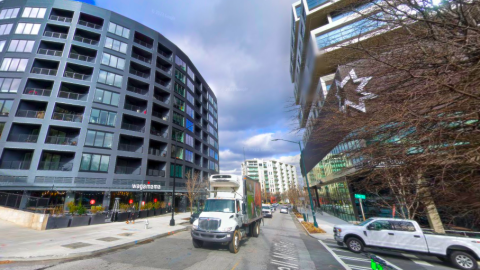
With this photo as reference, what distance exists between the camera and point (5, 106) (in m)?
23.0

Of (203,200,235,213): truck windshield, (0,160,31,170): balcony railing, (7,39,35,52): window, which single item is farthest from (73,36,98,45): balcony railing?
(203,200,235,213): truck windshield

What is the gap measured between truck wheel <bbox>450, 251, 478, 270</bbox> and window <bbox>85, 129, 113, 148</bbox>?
32.7m

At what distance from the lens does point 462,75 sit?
3.05 meters

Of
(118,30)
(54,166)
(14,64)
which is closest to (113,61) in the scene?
Result: (118,30)

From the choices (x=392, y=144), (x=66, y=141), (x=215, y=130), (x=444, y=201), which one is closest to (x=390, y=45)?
(x=392, y=144)

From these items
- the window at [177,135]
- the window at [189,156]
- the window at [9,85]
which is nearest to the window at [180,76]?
the window at [177,135]

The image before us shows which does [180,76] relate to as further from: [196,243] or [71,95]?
[196,243]

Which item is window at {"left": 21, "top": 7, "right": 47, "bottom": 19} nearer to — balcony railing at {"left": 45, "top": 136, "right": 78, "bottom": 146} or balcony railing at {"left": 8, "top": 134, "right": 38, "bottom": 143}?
balcony railing at {"left": 8, "top": 134, "right": 38, "bottom": 143}

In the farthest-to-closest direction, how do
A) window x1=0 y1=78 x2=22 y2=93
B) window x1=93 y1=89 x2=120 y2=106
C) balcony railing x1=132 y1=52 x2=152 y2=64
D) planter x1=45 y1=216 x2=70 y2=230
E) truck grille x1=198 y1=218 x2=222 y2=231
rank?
balcony railing x1=132 y1=52 x2=152 y2=64
window x1=93 y1=89 x2=120 y2=106
window x1=0 y1=78 x2=22 y2=93
planter x1=45 y1=216 x2=70 y2=230
truck grille x1=198 y1=218 x2=222 y2=231

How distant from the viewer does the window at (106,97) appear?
2704 centimetres

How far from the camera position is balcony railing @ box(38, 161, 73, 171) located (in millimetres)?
22773

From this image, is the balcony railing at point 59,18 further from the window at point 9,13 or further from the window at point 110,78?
the window at point 110,78

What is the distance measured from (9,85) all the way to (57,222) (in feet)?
73.9

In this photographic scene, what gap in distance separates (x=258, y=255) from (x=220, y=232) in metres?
1.92
